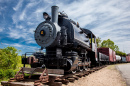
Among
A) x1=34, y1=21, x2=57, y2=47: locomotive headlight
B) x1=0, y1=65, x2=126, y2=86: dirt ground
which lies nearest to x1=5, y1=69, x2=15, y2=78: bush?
x1=34, y1=21, x2=57, y2=47: locomotive headlight

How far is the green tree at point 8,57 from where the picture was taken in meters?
11.0

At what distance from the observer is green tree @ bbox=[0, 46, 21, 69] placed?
36.2 ft

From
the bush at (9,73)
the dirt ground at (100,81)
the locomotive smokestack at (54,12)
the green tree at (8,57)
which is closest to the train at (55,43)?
the locomotive smokestack at (54,12)

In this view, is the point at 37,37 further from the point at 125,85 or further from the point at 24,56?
the point at 125,85

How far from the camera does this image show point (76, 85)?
5.43 metres

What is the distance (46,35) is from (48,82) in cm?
268

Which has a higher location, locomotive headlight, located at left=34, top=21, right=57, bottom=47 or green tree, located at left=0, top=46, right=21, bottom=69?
locomotive headlight, located at left=34, top=21, right=57, bottom=47

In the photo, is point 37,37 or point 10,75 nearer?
point 37,37

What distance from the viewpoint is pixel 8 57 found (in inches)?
440

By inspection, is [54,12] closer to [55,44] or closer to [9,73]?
[55,44]

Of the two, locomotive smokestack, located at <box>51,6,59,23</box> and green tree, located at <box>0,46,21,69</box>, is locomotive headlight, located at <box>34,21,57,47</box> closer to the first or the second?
locomotive smokestack, located at <box>51,6,59,23</box>

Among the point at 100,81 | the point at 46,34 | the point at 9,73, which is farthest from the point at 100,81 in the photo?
the point at 9,73

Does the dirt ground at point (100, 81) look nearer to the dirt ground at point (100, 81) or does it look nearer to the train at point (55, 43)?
the dirt ground at point (100, 81)

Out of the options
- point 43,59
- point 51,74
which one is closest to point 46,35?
point 43,59
